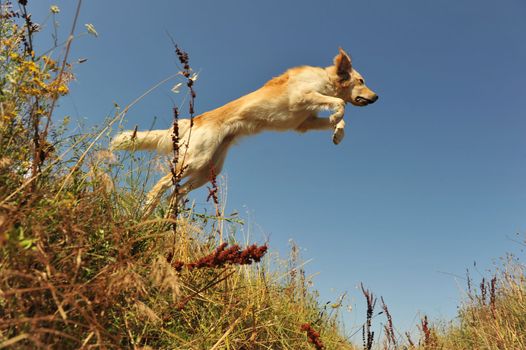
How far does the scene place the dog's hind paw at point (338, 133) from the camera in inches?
230

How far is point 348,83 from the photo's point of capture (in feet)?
23.2

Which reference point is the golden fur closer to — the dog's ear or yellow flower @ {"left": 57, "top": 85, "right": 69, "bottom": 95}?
the dog's ear

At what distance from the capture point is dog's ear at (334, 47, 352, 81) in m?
6.95

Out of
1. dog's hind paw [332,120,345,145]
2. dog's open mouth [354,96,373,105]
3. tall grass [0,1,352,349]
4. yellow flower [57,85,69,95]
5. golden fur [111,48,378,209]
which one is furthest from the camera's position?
dog's open mouth [354,96,373,105]

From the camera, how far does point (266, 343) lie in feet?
9.14

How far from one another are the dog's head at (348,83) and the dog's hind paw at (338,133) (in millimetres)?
1360

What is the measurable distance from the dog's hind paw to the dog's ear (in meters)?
1.50

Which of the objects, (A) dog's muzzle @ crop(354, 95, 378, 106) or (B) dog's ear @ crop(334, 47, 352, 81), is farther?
(A) dog's muzzle @ crop(354, 95, 378, 106)

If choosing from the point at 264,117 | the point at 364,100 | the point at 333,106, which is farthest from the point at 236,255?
the point at 364,100

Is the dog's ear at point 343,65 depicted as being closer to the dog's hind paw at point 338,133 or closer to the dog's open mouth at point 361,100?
the dog's open mouth at point 361,100

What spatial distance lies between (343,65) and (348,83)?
323 millimetres

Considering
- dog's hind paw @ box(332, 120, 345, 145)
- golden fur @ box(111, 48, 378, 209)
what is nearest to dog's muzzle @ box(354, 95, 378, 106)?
golden fur @ box(111, 48, 378, 209)

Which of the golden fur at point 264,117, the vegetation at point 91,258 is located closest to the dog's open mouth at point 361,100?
the golden fur at point 264,117

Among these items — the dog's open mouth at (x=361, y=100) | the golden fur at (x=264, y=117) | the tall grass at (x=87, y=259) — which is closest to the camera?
the tall grass at (x=87, y=259)
